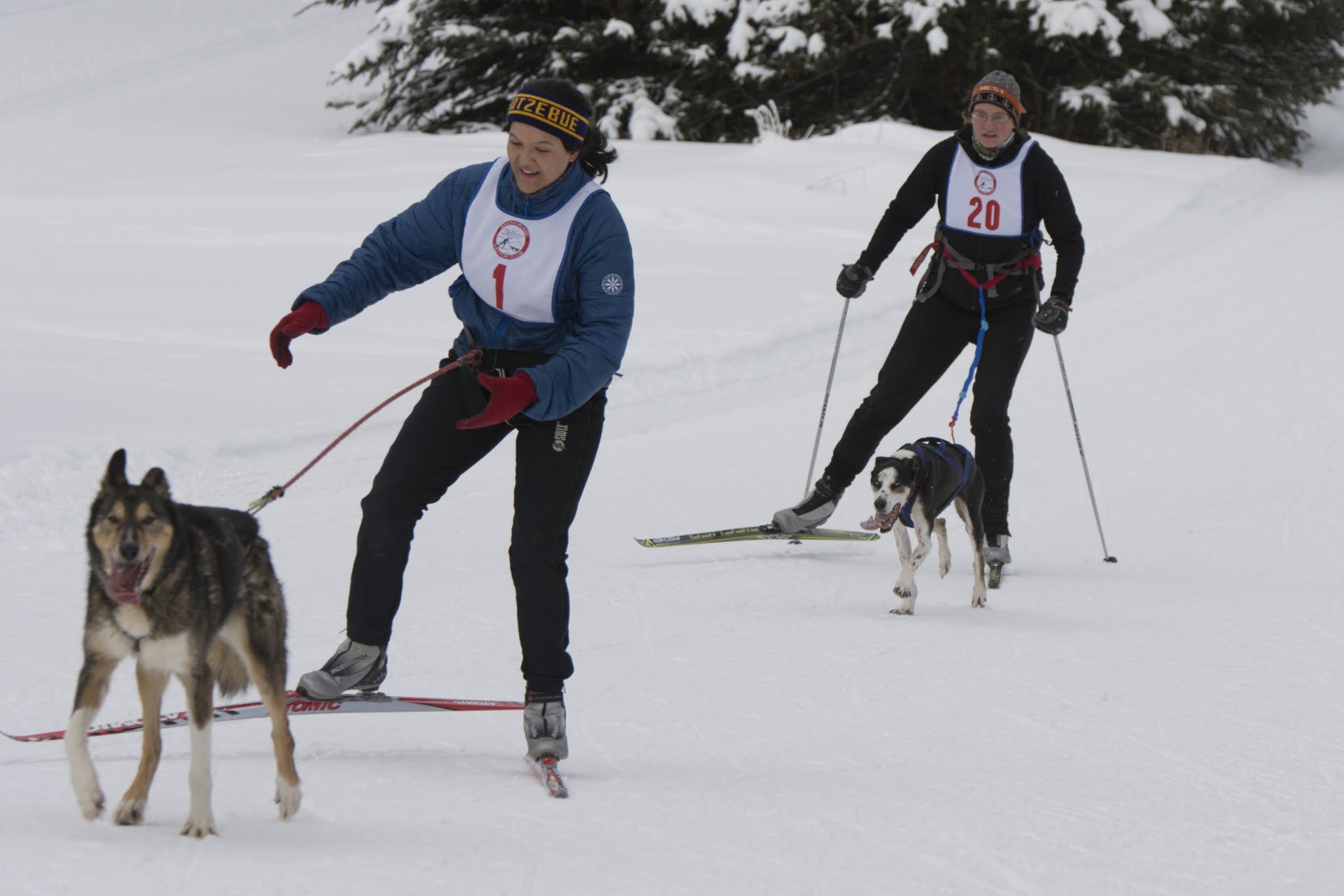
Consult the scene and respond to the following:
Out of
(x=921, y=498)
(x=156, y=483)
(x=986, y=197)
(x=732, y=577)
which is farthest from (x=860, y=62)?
(x=156, y=483)

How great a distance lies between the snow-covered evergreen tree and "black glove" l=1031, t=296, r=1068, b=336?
12.0m

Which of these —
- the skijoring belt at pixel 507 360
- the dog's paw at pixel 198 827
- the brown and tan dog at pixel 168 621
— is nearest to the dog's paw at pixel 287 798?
the brown and tan dog at pixel 168 621

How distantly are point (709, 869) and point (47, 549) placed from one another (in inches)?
149

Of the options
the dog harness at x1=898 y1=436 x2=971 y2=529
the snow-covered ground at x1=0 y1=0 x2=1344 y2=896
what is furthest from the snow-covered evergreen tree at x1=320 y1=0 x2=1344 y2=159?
the dog harness at x1=898 y1=436 x2=971 y2=529

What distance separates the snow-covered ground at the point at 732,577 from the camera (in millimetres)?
3641

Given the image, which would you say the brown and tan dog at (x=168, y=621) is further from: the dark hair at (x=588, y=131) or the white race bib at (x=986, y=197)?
the white race bib at (x=986, y=197)

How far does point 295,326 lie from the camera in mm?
3857

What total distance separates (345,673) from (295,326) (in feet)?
3.24

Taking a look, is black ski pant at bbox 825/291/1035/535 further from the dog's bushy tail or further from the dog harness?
the dog's bushy tail

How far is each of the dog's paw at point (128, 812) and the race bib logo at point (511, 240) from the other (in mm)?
1634

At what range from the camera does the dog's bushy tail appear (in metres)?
3.45

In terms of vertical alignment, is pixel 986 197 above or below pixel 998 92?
below

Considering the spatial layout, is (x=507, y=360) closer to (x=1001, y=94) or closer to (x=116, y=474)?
(x=116, y=474)

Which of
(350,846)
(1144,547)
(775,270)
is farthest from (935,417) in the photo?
(350,846)
